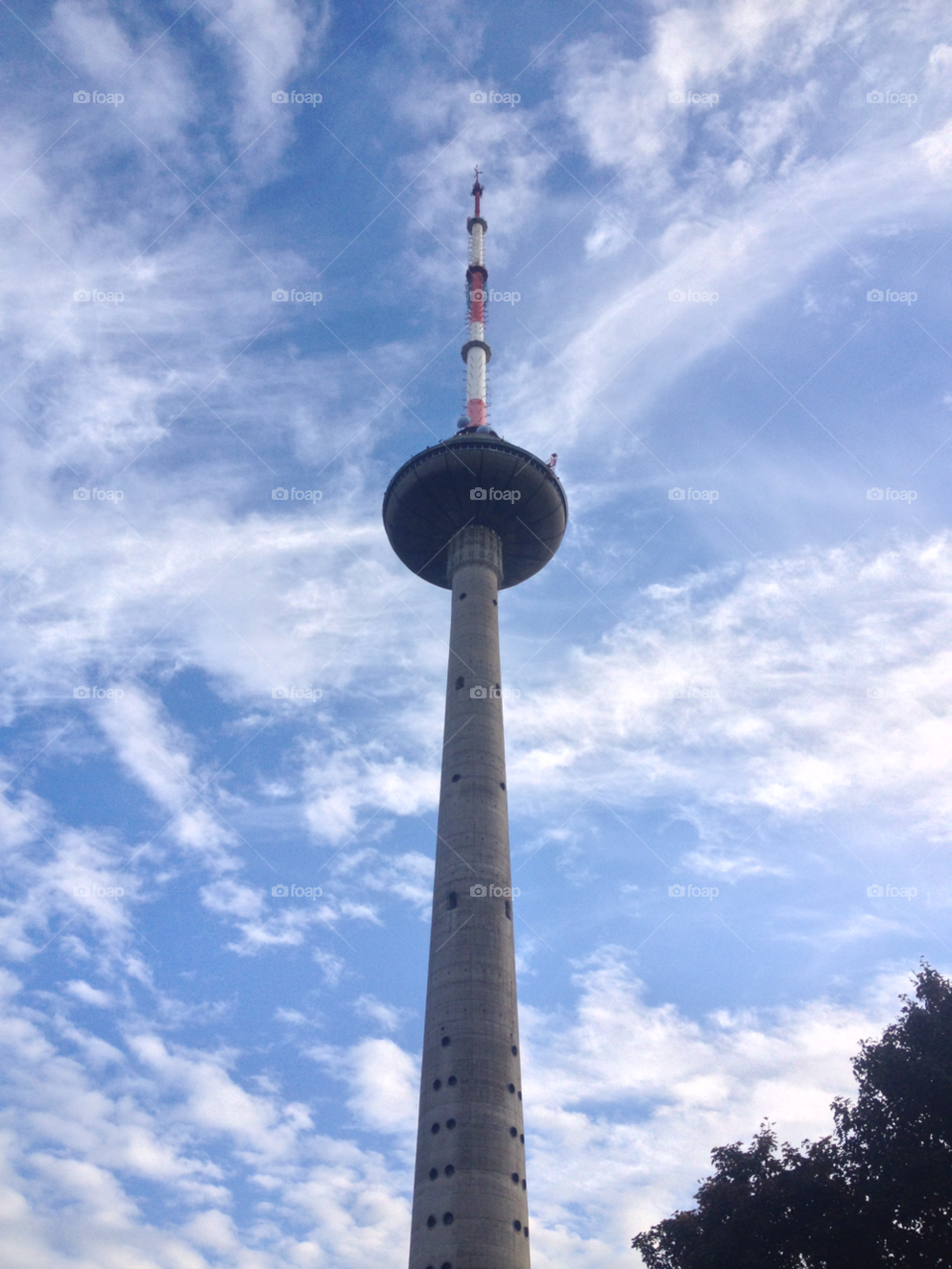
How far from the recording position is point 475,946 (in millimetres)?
43312

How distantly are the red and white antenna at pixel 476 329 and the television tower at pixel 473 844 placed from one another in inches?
4.4

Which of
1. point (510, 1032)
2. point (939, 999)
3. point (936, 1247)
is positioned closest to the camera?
point (936, 1247)

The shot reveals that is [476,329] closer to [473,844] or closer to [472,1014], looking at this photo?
[473,844]

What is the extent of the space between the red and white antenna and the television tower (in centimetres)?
11

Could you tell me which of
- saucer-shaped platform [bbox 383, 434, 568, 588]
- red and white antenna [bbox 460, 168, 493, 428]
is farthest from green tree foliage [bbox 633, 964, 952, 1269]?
red and white antenna [bbox 460, 168, 493, 428]

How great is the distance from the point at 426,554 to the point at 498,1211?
3908 centimetres

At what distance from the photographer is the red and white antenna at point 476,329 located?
66438 millimetres

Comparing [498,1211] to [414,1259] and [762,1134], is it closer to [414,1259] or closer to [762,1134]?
[414,1259]

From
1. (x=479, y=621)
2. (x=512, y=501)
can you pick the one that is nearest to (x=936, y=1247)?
(x=479, y=621)

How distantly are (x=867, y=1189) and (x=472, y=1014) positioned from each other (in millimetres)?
16562

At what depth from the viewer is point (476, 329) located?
70.4 meters

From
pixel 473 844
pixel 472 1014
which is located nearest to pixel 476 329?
pixel 473 844

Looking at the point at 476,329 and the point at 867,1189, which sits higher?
the point at 476,329

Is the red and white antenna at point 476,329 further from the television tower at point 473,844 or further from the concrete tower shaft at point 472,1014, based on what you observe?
the concrete tower shaft at point 472,1014
